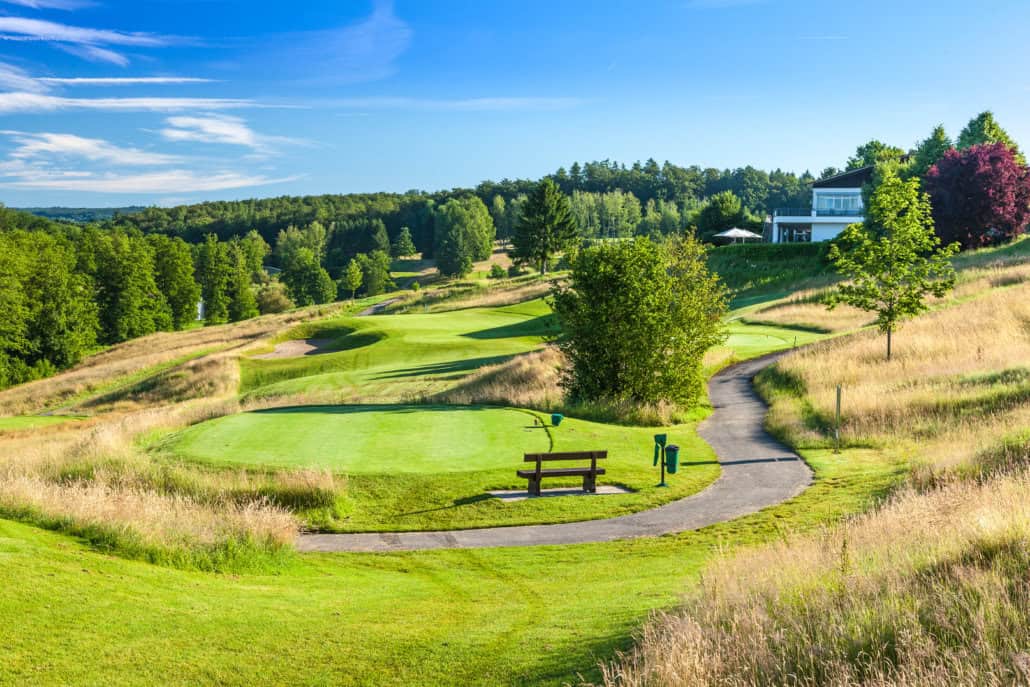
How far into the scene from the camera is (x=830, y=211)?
84000 millimetres

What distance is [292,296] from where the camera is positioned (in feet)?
420

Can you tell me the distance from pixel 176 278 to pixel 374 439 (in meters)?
88.8

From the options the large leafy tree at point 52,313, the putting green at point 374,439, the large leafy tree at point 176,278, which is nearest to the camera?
the putting green at point 374,439

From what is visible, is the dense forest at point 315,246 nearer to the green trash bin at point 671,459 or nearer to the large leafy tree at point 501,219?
the large leafy tree at point 501,219

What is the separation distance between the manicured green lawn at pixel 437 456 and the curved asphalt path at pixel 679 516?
0.36m

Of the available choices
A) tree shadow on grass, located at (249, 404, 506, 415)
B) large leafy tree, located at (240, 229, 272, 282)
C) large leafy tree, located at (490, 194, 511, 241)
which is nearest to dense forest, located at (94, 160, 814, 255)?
large leafy tree, located at (490, 194, 511, 241)

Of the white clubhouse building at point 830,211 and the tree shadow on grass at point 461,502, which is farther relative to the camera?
the white clubhouse building at point 830,211

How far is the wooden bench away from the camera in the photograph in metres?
17.2

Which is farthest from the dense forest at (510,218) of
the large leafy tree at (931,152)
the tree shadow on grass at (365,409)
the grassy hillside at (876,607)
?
the grassy hillside at (876,607)

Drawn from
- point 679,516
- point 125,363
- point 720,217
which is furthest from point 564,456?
point 720,217

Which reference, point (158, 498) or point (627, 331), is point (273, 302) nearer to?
point (627, 331)

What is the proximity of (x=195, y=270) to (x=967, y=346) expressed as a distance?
103245 mm

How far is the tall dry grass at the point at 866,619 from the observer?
18.5 feet

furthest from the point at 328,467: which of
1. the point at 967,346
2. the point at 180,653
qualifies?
the point at 967,346
